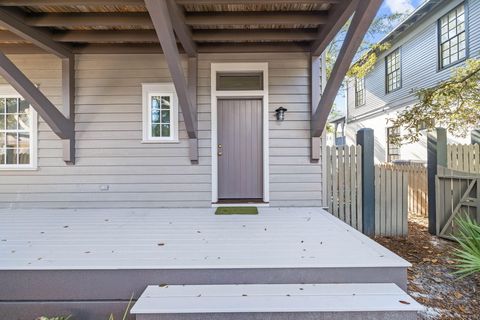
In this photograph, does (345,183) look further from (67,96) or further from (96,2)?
(67,96)

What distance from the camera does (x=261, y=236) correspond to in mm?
2627

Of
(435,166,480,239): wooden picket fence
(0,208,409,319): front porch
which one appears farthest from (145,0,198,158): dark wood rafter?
(435,166,480,239): wooden picket fence

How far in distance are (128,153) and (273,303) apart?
3.34m

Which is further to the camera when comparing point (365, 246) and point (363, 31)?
point (363, 31)

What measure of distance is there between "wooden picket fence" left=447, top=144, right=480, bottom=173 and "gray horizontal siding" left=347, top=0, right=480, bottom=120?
3071mm

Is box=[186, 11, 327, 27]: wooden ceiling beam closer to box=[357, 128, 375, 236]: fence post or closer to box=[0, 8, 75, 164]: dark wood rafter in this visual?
box=[357, 128, 375, 236]: fence post

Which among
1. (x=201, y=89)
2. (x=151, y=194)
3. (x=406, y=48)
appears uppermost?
(x=406, y=48)

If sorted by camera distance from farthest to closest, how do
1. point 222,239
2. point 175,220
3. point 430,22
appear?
point 430,22 → point 175,220 → point 222,239

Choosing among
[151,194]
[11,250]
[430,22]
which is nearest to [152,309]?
[11,250]

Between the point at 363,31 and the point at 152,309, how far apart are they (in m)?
3.20

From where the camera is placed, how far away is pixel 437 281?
2.62 metres

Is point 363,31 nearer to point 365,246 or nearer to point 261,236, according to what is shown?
point 365,246

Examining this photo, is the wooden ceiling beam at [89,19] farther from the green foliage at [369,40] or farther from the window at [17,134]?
the green foliage at [369,40]

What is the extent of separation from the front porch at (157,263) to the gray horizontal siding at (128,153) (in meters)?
1.38
